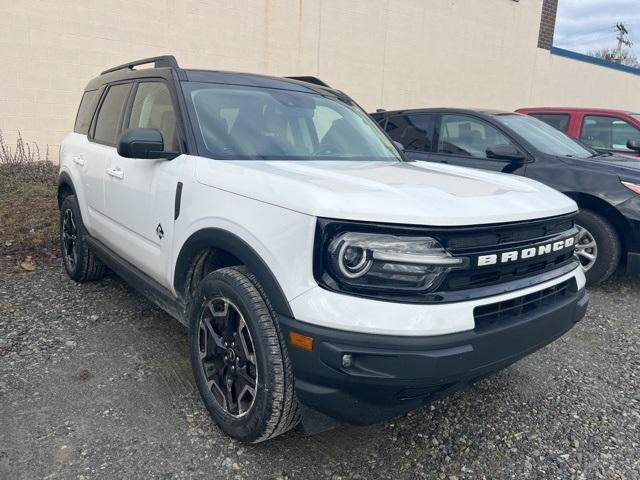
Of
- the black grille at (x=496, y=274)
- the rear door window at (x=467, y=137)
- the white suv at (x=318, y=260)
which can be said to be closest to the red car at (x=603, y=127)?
the rear door window at (x=467, y=137)

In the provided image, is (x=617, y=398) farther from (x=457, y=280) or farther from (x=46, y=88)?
(x=46, y=88)

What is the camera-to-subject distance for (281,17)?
998 centimetres

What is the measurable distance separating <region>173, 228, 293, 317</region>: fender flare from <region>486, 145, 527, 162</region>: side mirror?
3.43 metres

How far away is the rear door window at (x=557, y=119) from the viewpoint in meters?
7.26

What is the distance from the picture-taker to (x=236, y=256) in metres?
2.37

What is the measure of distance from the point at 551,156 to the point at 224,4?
21.7ft

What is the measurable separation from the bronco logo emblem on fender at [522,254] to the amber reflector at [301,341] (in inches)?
29.2

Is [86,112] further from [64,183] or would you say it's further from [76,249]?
[76,249]

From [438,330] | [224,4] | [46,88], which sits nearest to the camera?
[438,330]

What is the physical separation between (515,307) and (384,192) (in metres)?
0.74

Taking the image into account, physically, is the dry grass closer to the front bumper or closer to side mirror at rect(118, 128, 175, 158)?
side mirror at rect(118, 128, 175, 158)

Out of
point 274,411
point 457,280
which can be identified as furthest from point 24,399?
point 457,280

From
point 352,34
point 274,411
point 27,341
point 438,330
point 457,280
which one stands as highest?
point 352,34

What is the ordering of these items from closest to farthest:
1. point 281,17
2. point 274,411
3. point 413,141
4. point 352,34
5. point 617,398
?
point 274,411, point 617,398, point 413,141, point 281,17, point 352,34
